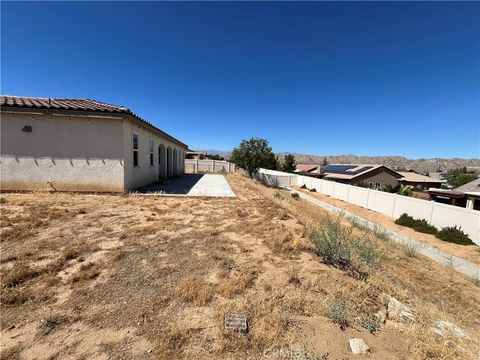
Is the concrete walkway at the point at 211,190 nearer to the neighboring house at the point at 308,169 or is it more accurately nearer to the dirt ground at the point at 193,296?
the dirt ground at the point at 193,296

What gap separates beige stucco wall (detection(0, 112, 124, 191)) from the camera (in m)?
8.66

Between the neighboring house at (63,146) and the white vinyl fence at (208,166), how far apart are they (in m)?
20.7

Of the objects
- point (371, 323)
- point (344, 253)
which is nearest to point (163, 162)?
point (344, 253)

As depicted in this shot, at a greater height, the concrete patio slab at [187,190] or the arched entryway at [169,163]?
the arched entryway at [169,163]

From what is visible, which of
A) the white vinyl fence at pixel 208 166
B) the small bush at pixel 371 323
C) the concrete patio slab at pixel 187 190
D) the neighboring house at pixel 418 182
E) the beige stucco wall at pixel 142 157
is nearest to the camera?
the small bush at pixel 371 323

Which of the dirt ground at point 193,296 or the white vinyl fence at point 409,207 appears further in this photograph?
the white vinyl fence at point 409,207

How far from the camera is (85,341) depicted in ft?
7.20

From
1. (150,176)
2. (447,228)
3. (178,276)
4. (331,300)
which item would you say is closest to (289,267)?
(331,300)

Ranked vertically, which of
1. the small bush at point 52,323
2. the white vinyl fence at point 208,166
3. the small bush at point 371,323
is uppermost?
the white vinyl fence at point 208,166

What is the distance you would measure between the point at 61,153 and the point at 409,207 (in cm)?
1921

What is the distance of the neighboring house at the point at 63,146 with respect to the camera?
8.59 m

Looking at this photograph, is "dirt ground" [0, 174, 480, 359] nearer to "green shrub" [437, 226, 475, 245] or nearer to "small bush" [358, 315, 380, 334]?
"small bush" [358, 315, 380, 334]

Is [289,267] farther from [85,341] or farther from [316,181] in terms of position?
[316,181]

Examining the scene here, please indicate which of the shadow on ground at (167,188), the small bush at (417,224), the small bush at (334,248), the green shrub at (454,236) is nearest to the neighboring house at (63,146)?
the shadow on ground at (167,188)
